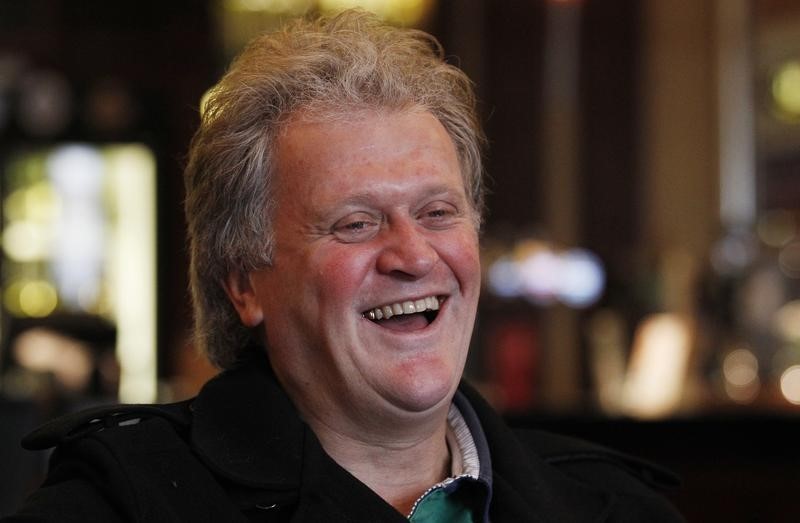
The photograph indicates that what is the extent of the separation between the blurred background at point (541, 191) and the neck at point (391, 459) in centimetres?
329

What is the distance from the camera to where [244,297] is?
1.78 metres

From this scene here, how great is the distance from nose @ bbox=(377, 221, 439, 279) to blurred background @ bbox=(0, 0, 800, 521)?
3.38m

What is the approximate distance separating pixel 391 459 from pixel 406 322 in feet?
0.60

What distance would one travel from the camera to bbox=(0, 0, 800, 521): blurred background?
607 centimetres

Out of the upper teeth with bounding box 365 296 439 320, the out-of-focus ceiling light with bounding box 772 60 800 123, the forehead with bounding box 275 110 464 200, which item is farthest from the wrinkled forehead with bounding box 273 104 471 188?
the out-of-focus ceiling light with bounding box 772 60 800 123

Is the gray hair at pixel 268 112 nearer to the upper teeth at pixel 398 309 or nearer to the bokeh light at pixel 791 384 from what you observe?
the upper teeth at pixel 398 309

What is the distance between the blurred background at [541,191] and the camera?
19.9 feet

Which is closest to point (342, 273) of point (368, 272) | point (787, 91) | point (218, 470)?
point (368, 272)

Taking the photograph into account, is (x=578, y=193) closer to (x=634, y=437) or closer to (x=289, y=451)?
(x=634, y=437)

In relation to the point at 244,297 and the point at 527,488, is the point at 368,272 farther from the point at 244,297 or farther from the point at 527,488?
the point at 527,488

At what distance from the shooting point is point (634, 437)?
358cm

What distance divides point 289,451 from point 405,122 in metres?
0.44

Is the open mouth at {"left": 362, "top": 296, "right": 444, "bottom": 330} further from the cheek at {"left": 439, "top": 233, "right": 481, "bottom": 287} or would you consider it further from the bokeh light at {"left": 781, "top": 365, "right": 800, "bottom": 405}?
the bokeh light at {"left": 781, "top": 365, "right": 800, "bottom": 405}

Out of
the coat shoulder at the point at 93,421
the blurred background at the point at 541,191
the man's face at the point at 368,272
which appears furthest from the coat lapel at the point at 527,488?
the blurred background at the point at 541,191
